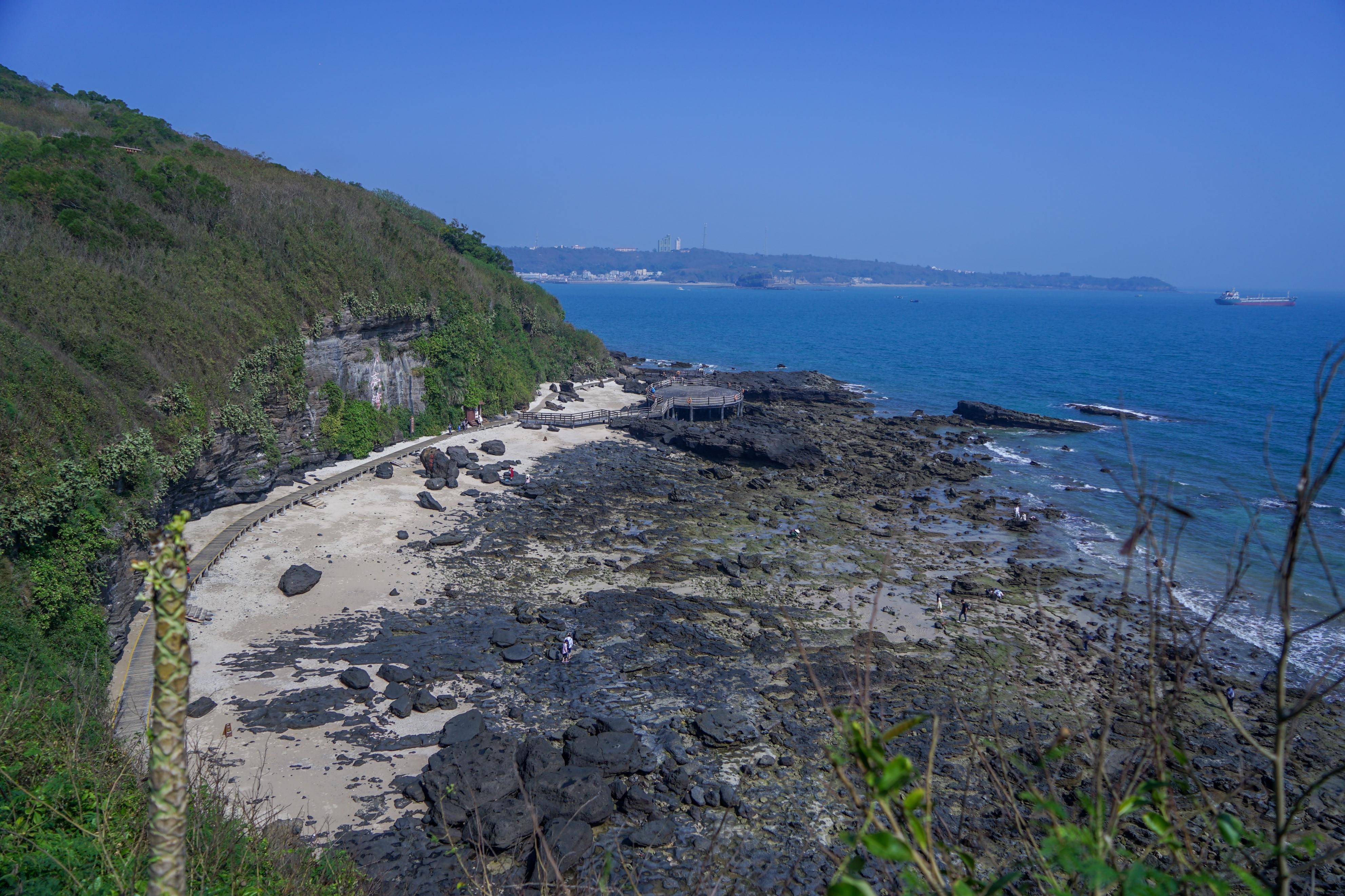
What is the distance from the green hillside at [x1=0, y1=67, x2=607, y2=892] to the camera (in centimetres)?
1605

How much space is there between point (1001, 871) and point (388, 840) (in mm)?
10332

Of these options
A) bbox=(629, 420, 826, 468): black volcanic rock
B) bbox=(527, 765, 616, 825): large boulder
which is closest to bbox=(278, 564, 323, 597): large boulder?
bbox=(527, 765, 616, 825): large boulder

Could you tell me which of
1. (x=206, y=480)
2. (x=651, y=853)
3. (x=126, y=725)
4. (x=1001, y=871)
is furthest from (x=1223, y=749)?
(x=206, y=480)

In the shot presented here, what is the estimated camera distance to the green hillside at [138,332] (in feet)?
52.6

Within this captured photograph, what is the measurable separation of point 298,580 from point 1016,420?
4692cm

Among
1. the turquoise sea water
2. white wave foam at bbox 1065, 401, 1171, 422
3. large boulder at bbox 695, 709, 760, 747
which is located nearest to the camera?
large boulder at bbox 695, 709, 760, 747

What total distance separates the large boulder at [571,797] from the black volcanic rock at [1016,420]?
150ft

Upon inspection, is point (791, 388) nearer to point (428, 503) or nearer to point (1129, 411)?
point (1129, 411)

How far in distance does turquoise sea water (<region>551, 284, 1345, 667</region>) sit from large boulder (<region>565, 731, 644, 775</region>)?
10615 mm

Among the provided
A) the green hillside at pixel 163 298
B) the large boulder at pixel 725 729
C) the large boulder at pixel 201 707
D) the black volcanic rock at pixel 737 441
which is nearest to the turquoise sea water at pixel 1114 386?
the large boulder at pixel 725 729

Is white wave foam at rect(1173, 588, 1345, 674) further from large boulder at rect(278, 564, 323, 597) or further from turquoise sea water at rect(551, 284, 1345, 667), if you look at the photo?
large boulder at rect(278, 564, 323, 597)

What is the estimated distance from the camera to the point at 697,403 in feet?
162

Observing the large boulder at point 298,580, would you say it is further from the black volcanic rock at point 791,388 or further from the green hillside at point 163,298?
the black volcanic rock at point 791,388

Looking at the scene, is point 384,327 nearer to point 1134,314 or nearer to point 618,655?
point 618,655
